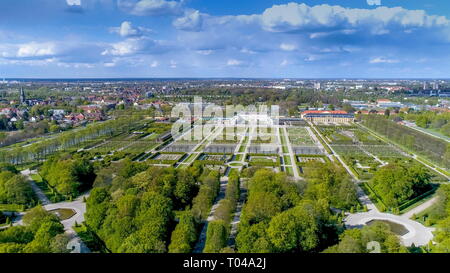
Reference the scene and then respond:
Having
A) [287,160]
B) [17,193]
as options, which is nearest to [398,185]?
[287,160]

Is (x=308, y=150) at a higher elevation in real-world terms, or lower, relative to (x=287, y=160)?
higher

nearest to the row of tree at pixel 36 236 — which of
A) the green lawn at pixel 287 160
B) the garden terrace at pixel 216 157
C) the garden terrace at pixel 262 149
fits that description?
the garden terrace at pixel 216 157

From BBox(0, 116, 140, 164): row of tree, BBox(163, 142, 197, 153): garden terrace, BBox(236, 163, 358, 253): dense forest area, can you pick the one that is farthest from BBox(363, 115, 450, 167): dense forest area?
BBox(0, 116, 140, 164): row of tree

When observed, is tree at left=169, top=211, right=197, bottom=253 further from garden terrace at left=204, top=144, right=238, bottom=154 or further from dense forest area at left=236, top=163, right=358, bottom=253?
garden terrace at left=204, top=144, right=238, bottom=154

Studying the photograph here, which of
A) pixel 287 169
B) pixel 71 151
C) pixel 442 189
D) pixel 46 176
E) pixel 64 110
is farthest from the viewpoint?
pixel 64 110

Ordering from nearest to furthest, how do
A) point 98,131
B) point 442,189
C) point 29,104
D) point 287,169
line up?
point 442,189, point 287,169, point 98,131, point 29,104

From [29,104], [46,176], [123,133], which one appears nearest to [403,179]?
[46,176]

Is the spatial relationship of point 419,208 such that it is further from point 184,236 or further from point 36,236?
point 36,236
